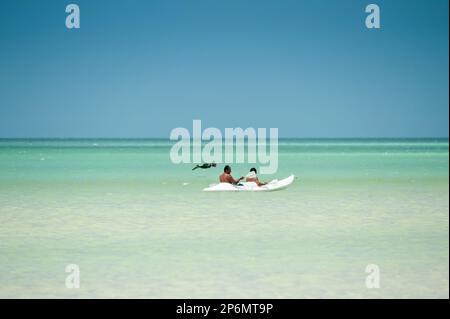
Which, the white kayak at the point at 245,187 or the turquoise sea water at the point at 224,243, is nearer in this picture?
the turquoise sea water at the point at 224,243

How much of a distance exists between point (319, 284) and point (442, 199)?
8.26 meters

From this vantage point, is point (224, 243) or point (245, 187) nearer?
point (224, 243)

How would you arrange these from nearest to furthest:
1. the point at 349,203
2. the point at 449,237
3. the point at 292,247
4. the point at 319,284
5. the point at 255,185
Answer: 1. the point at 319,284
2. the point at 292,247
3. the point at 449,237
4. the point at 349,203
5. the point at 255,185

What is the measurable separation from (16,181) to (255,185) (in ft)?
28.2

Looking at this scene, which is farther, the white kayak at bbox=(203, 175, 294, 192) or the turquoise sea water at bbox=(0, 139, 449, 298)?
the white kayak at bbox=(203, 175, 294, 192)

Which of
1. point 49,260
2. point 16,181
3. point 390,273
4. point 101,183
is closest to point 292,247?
point 390,273

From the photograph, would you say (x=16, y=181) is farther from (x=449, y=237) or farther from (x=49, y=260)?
(x=449, y=237)

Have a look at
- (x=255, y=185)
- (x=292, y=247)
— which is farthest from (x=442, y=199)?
(x=292, y=247)

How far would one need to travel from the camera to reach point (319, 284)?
6.32 metres

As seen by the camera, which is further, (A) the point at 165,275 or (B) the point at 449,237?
(B) the point at 449,237

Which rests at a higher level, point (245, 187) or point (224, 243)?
point (224, 243)
